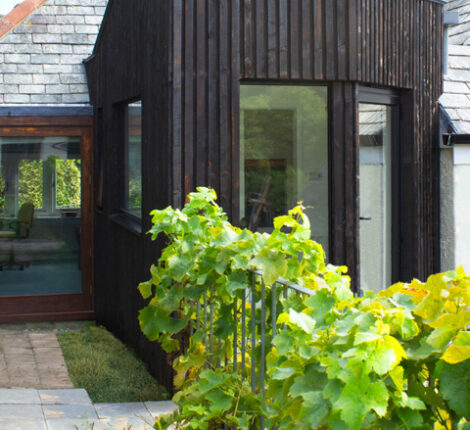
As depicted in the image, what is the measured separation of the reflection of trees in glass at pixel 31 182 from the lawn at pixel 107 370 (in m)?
1.89

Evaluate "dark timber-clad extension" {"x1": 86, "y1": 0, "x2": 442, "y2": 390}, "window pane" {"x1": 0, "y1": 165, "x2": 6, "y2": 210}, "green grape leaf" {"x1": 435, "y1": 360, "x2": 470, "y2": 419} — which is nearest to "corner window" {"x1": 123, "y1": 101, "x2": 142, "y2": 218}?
"dark timber-clad extension" {"x1": 86, "y1": 0, "x2": 442, "y2": 390}

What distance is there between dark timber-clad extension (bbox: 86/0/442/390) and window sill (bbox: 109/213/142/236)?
0.03 m

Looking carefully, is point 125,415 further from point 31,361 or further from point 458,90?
point 458,90

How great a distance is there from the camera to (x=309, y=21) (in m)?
5.76

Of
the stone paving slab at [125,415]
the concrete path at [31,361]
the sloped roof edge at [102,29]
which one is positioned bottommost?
the concrete path at [31,361]

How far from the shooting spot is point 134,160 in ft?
23.8

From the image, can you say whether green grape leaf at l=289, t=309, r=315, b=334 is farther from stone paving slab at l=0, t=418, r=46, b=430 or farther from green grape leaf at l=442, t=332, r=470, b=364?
stone paving slab at l=0, t=418, r=46, b=430

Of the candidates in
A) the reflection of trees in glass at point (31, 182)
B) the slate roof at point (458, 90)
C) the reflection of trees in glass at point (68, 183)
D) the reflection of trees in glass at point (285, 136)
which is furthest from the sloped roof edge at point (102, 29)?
the slate roof at point (458, 90)

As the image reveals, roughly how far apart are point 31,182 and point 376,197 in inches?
180

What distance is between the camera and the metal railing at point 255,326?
277 centimetres

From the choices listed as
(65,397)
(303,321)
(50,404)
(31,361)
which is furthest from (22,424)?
(303,321)

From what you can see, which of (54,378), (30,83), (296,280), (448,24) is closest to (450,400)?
(296,280)

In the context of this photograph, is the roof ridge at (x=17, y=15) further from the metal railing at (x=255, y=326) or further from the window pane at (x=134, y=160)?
the metal railing at (x=255, y=326)

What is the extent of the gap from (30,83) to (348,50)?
483 cm
